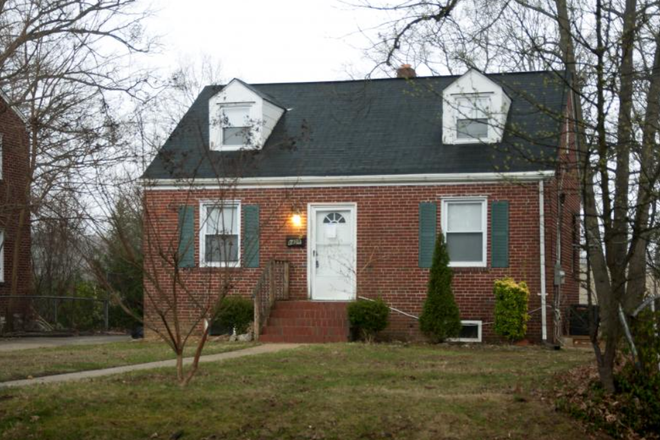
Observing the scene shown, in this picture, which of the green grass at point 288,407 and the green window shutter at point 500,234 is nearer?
the green grass at point 288,407

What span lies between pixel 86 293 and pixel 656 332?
20.2 metres

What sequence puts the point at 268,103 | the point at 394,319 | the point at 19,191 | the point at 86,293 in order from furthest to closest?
1. the point at 86,293
2. the point at 19,191
3. the point at 268,103
4. the point at 394,319

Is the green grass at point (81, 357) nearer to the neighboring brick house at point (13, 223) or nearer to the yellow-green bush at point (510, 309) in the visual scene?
the yellow-green bush at point (510, 309)

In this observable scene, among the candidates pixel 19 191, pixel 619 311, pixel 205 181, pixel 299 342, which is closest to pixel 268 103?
pixel 205 181

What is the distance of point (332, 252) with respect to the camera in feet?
65.3

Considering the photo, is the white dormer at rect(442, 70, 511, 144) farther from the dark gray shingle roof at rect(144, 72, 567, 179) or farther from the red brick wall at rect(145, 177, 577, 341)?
the red brick wall at rect(145, 177, 577, 341)

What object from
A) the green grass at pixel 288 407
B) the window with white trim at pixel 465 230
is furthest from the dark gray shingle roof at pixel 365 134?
the green grass at pixel 288 407

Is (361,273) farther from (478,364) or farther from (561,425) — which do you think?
(561,425)

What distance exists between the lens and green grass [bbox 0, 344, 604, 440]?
8.80 metres

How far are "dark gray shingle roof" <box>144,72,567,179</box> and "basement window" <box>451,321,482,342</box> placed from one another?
313 centimetres

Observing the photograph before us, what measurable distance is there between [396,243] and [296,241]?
218cm

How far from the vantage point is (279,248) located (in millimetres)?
20078

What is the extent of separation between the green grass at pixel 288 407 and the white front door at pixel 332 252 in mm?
7907

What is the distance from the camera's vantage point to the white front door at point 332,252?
1978 cm
